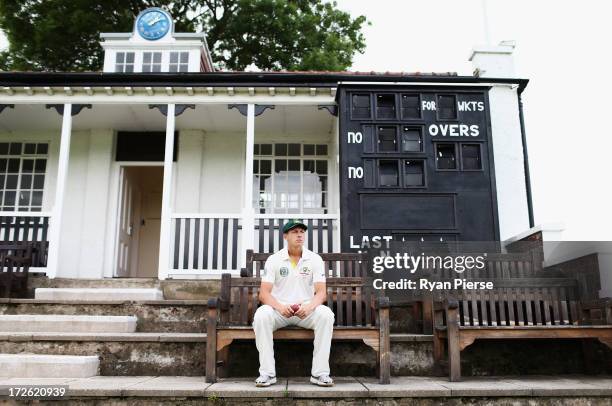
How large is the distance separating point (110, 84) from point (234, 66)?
11046 millimetres

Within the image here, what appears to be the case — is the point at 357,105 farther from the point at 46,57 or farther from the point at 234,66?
the point at 46,57

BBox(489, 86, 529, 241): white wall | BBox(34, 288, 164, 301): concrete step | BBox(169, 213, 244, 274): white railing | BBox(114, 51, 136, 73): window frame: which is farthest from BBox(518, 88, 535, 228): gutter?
BBox(114, 51, 136, 73): window frame

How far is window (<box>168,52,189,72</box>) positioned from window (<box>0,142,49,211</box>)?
9.48ft

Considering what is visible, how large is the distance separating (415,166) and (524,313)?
331 cm

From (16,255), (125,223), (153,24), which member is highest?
(153,24)

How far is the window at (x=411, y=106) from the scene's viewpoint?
7.87m

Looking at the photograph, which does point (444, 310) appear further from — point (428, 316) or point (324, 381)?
point (324, 381)

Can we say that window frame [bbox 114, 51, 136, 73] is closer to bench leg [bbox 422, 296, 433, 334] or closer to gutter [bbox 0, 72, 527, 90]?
gutter [bbox 0, 72, 527, 90]

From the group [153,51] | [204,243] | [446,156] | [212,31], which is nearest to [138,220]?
[153,51]

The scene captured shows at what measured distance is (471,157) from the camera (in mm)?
7699

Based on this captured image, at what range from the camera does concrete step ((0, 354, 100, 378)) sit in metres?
4.37

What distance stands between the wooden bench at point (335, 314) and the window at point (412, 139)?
9.00 feet

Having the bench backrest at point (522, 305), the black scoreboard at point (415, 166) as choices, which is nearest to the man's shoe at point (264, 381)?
the bench backrest at point (522, 305)

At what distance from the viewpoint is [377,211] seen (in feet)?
24.3
